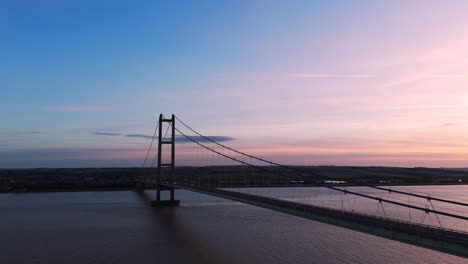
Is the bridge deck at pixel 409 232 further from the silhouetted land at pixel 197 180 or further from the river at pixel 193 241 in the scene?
the silhouetted land at pixel 197 180

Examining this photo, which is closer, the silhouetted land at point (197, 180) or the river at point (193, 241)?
the river at point (193, 241)

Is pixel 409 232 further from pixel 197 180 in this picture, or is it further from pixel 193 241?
pixel 197 180

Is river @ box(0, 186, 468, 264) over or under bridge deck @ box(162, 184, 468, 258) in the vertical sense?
under

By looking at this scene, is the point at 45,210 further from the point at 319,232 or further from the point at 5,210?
the point at 319,232

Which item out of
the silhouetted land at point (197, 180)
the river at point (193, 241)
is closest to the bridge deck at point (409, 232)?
the river at point (193, 241)

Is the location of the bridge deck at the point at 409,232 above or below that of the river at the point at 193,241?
above

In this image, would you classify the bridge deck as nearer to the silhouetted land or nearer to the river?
the river

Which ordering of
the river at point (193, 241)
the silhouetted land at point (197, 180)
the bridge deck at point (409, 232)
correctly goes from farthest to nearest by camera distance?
the silhouetted land at point (197, 180), the river at point (193, 241), the bridge deck at point (409, 232)

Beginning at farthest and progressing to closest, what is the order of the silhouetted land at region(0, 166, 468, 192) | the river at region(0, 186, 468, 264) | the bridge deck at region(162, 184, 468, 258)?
the silhouetted land at region(0, 166, 468, 192), the river at region(0, 186, 468, 264), the bridge deck at region(162, 184, 468, 258)

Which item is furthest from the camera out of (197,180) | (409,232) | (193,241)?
(197,180)

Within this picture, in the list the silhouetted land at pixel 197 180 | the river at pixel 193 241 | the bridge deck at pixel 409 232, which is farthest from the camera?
the silhouetted land at pixel 197 180

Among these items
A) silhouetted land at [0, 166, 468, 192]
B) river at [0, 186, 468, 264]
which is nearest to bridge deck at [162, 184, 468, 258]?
river at [0, 186, 468, 264]

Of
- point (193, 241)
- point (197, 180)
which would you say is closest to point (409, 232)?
point (193, 241)

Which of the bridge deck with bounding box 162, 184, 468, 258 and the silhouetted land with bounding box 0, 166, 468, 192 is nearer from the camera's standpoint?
the bridge deck with bounding box 162, 184, 468, 258
